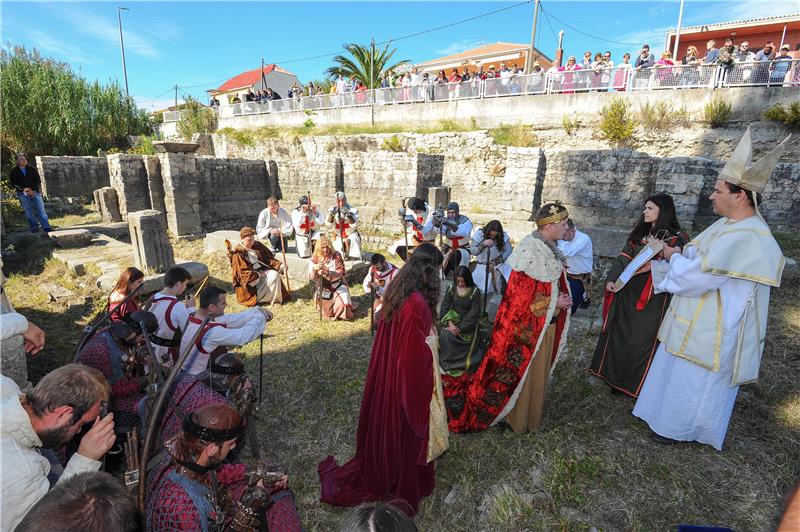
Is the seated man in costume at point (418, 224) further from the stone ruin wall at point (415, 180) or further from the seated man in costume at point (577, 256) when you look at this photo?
the seated man in costume at point (577, 256)

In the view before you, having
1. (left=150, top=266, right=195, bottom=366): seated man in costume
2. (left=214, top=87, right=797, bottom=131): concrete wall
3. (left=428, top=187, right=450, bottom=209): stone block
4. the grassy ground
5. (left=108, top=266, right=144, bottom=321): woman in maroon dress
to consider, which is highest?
(left=214, top=87, right=797, bottom=131): concrete wall

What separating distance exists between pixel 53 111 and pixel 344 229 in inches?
701

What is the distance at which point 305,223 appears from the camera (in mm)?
9281

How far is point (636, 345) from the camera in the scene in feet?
11.8

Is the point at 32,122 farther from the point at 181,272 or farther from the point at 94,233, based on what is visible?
the point at 181,272

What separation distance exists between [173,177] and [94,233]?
94.6 inches

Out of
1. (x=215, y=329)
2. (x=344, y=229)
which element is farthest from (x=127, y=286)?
(x=344, y=229)

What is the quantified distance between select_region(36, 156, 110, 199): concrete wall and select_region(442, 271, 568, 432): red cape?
16068 millimetres

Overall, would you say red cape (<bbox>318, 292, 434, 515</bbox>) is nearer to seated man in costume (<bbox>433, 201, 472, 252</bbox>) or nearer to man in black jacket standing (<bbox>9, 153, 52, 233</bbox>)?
seated man in costume (<bbox>433, 201, 472, 252</bbox>)

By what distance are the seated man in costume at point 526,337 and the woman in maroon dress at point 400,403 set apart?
74 cm

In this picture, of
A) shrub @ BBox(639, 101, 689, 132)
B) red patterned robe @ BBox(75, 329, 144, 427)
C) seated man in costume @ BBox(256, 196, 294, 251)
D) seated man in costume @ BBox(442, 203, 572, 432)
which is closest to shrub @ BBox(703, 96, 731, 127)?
shrub @ BBox(639, 101, 689, 132)

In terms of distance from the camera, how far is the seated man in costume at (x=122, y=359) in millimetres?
3020

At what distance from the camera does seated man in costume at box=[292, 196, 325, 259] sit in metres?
9.23

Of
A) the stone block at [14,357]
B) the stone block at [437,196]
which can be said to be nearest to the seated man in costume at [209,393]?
the stone block at [14,357]
